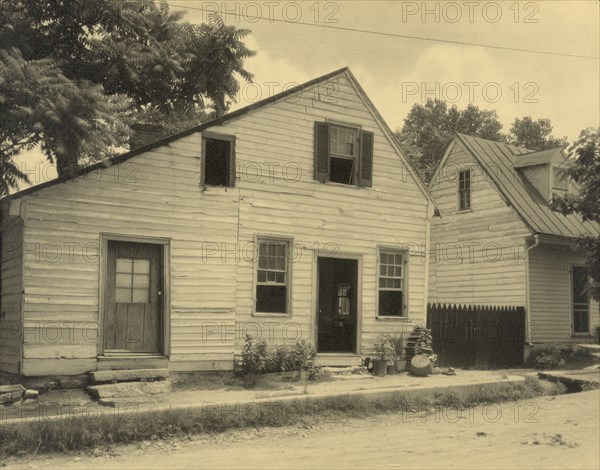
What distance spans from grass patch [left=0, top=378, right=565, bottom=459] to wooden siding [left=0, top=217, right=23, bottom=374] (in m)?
3.49

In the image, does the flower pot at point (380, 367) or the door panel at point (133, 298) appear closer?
the door panel at point (133, 298)

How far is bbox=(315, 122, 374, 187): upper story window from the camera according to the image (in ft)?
50.4

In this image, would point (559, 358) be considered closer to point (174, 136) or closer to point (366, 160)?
point (366, 160)

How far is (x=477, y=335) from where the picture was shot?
17.7m

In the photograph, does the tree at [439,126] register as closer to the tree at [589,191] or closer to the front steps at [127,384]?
the tree at [589,191]

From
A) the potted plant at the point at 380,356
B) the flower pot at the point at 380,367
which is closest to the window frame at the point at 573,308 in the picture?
the potted plant at the point at 380,356

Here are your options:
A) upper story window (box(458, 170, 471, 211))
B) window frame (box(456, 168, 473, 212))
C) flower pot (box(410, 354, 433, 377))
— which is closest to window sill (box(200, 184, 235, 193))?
flower pot (box(410, 354, 433, 377))

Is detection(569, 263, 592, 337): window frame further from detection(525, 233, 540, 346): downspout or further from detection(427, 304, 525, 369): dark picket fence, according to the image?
detection(427, 304, 525, 369): dark picket fence

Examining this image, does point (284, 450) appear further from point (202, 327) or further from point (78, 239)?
point (78, 239)

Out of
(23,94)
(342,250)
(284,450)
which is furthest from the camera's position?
(342,250)

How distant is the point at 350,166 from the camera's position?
15.7 meters

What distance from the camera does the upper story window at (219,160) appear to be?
45.4ft

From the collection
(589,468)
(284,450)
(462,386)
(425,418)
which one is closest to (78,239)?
(284,450)

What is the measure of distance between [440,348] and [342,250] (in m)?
4.00
